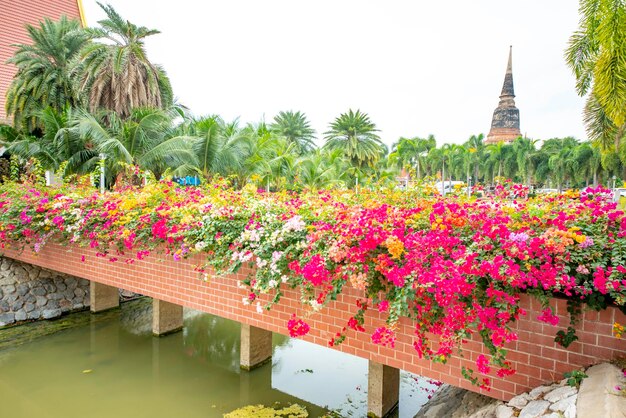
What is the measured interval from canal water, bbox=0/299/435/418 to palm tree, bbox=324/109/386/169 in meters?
25.1

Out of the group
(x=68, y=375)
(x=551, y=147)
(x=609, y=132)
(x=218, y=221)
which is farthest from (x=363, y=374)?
(x=551, y=147)

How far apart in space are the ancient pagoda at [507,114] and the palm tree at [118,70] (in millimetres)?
64383

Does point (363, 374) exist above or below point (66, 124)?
below

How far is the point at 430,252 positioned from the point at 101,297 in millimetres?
9611

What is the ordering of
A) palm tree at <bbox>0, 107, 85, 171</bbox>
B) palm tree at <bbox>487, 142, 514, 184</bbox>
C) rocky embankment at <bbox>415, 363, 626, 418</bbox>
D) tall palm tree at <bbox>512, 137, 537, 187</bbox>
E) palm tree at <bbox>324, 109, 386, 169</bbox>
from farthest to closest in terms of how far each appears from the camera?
1. palm tree at <bbox>487, 142, 514, 184</bbox>
2. tall palm tree at <bbox>512, 137, 537, 187</bbox>
3. palm tree at <bbox>324, 109, 386, 169</bbox>
4. palm tree at <bbox>0, 107, 85, 171</bbox>
5. rocky embankment at <bbox>415, 363, 626, 418</bbox>

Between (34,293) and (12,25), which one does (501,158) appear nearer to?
(12,25)

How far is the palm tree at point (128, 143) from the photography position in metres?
12.5

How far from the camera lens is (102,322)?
9.57 m

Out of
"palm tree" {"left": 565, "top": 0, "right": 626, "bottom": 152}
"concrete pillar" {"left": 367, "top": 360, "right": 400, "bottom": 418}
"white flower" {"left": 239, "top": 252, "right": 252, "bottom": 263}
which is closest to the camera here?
"white flower" {"left": 239, "top": 252, "right": 252, "bottom": 263}

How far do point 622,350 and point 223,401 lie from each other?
5347 mm

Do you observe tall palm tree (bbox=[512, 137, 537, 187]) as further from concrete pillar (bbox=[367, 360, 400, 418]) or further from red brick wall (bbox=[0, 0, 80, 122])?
concrete pillar (bbox=[367, 360, 400, 418])

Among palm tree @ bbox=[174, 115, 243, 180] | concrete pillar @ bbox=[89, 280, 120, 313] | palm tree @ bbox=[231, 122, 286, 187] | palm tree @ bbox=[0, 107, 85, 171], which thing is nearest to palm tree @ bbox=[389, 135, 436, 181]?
palm tree @ bbox=[231, 122, 286, 187]

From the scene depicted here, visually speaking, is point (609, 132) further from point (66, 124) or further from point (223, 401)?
point (66, 124)

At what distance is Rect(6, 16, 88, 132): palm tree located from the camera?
16.2 m
